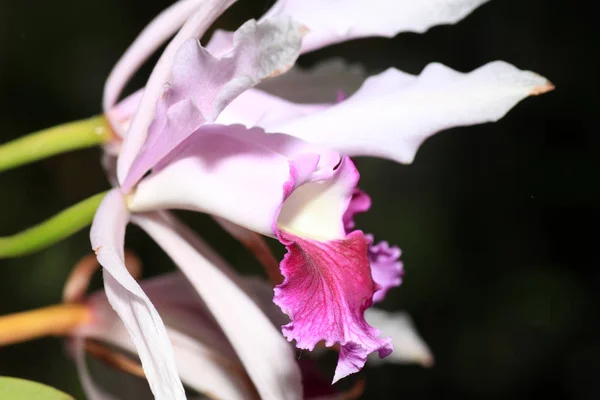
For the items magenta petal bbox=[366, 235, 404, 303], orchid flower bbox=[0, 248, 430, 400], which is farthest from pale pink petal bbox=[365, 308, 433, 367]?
magenta petal bbox=[366, 235, 404, 303]

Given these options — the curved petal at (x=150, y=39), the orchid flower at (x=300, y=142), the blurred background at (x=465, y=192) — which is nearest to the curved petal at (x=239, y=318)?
the orchid flower at (x=300, y=142)

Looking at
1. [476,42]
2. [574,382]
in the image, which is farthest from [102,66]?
[574,382]

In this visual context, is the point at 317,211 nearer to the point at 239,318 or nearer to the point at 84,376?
the point at 239,318

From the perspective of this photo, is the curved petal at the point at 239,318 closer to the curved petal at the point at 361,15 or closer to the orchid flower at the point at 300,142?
the orchid flower at the point at 300,142

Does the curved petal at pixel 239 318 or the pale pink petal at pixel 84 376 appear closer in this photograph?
the curved petal at pixel 239 318

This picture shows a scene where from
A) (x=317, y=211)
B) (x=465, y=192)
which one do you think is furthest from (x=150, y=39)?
(x=465, y=192)

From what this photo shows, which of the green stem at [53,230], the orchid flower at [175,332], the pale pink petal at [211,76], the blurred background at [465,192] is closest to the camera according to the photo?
the pale pink petal at [211,76]

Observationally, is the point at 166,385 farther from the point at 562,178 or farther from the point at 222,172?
the point at 562,178
